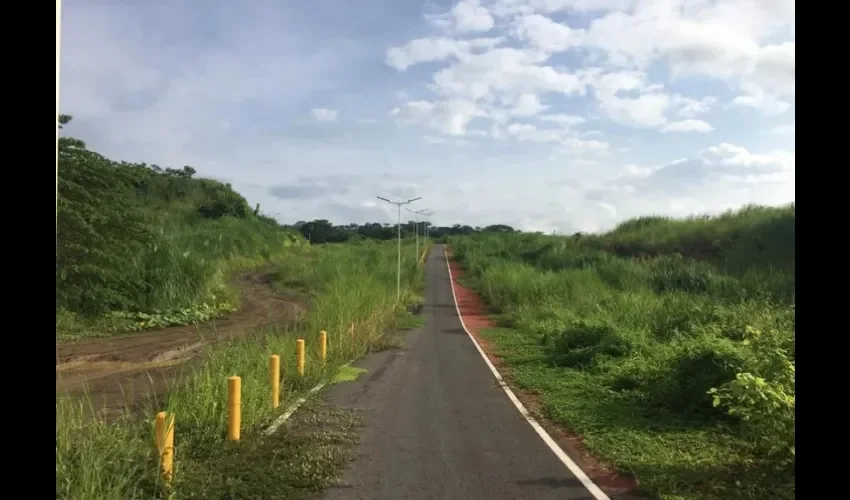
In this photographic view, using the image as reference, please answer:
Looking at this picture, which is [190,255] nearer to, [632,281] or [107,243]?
[107,243]

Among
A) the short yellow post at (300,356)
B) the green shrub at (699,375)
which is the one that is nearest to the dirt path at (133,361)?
the short yellow post at (300,356)

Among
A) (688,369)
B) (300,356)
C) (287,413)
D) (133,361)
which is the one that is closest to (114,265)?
(133,361)

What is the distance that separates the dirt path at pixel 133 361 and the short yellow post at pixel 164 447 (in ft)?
7.17

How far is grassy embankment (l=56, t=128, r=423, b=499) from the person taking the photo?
5777mm

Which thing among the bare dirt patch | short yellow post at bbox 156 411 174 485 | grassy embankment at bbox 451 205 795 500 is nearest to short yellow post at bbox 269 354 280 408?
short yellow post at bbox 156 411 174 485

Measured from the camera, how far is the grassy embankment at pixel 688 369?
705cm

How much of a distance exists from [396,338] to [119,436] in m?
14.6

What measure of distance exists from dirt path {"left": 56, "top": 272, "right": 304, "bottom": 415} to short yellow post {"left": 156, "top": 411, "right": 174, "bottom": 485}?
2.18 m

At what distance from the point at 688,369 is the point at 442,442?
486 centimetres

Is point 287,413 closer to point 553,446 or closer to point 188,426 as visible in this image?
point 188,426

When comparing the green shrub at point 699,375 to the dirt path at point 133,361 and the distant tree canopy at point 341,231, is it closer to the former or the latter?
the dirt path at point 133,361

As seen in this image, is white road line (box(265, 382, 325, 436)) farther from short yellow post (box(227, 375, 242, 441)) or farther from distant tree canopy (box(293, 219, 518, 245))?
distant tree canopy (box(293, 219, 518, 245))
